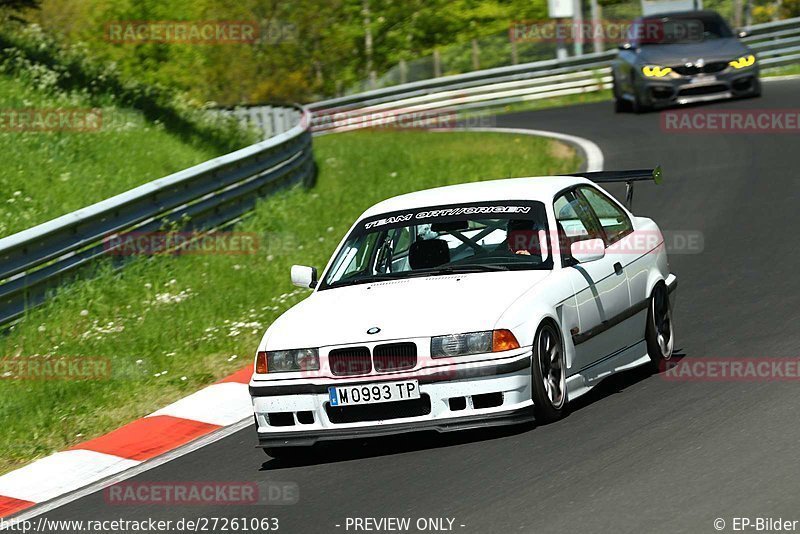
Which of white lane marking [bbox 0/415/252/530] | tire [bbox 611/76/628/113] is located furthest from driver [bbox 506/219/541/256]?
tire [bbox 611/76/628/113]

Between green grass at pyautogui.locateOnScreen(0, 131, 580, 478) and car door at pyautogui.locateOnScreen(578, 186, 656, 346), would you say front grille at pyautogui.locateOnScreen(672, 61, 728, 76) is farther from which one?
→ car door at pyautogui.locateOnScreen(578, 186, 656, 346)

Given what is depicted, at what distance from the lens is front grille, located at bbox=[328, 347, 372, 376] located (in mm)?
7547

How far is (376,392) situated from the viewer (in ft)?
24.6

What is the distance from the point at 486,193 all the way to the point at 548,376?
1.58 metres

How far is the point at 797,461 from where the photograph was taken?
6.51m

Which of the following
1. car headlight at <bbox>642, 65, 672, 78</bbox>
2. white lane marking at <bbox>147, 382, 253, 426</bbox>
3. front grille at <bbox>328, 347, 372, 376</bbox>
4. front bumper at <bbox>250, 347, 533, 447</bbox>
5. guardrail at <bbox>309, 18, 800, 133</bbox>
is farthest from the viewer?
guardrail at <bbox>309, 18, 800, 133</bbox>

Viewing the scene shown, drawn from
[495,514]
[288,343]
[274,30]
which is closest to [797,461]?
[495,514]

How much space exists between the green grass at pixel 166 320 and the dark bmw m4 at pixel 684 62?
14.9ft

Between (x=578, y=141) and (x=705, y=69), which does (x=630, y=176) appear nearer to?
(x=578, y=141)

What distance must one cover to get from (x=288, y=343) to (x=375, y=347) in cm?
55

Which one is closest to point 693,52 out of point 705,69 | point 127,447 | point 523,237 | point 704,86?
point 705,69

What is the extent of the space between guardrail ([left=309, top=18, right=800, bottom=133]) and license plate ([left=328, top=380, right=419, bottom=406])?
2502 cm

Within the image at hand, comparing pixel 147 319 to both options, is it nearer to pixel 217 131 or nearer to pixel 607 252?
pixel 607 252

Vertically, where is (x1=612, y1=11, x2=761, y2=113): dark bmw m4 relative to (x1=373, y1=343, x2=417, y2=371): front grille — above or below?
below
